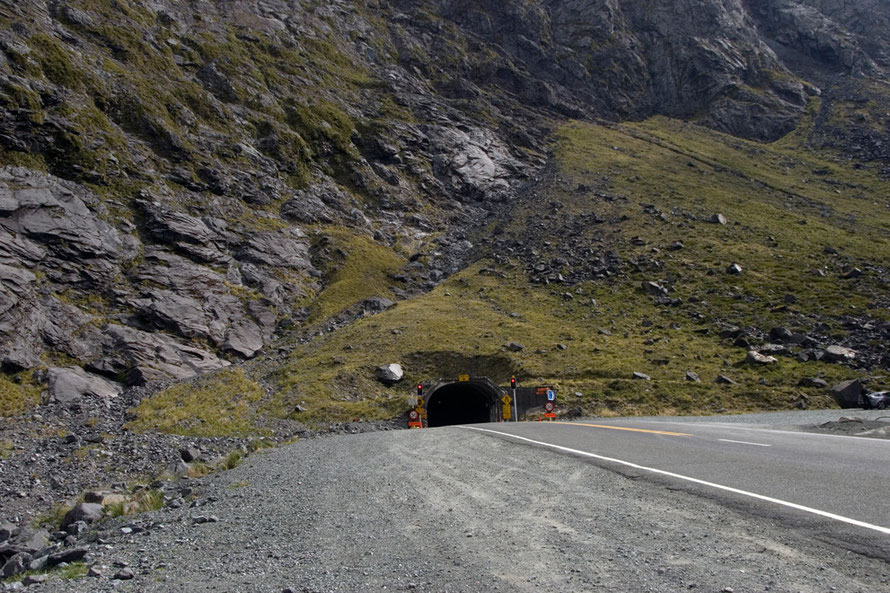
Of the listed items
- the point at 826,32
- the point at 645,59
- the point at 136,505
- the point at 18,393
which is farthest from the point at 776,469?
the point at 826,32

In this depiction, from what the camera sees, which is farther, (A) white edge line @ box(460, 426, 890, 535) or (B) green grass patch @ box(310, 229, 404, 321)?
(B) green grass patch @ box(310, 229, 404, 321)

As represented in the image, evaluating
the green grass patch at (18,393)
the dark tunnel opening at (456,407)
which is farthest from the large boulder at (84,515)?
the dark tunnel opening at (456,407)

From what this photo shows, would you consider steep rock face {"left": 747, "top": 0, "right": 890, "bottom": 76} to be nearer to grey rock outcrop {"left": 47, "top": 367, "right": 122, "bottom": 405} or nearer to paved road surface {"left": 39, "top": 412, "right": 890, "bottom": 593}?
paved road surface {"left": 39, "top": 412, "right": 890, "bottom": 593}

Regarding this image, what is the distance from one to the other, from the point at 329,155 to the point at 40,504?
67778 millimetres

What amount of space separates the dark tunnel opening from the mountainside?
3458 millimetres

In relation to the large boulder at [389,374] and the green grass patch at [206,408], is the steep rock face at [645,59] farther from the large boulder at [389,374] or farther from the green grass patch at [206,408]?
the green grass patch at [206,408]

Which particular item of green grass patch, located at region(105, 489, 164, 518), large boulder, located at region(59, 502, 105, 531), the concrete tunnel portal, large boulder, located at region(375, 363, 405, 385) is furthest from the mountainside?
green grass patch, located at region(105, 489, 164, 518)

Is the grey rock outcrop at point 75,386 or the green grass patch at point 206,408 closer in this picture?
the green grass patch at point 206,408

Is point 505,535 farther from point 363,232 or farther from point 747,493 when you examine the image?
point 363,232

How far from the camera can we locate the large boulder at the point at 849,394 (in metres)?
28.1

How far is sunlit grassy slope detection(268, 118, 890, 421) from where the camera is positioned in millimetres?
33531

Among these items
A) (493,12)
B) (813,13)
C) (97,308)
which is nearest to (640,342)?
(97,308)

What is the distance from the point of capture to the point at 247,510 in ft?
33.6

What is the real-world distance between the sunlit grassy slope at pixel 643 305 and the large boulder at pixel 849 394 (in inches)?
28.7
